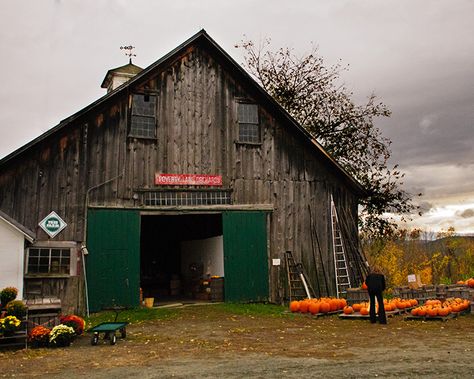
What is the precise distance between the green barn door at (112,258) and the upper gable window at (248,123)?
506 cm

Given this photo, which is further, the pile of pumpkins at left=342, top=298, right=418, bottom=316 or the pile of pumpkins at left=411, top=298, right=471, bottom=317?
the pile of pumpkins at left=342, top=298, right=418, bottom=316

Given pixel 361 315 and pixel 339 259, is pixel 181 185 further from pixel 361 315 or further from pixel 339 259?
pixel 361 315

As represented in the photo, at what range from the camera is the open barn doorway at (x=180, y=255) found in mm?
22344

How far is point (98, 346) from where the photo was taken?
11.1 m

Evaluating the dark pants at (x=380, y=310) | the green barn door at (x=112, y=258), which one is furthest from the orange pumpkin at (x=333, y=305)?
the green barn door at (x=112, y=258)

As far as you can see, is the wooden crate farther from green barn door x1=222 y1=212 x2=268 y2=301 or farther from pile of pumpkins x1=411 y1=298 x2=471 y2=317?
green barn door x1=222 y1=212 x2=268 y2=301

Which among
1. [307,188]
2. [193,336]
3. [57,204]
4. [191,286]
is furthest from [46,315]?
[191,286]

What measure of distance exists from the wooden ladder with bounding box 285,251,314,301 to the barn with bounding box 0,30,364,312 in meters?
0.25

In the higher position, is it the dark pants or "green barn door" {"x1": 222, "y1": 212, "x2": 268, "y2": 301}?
"green barn door" {"x1": 222, "y1": 212, "x2": 268, "y2": 301}

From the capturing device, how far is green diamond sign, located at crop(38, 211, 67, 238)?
16.0m

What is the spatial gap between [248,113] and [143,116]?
4014 millimetres

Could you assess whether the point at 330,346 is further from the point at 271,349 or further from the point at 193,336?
the point at 193,336

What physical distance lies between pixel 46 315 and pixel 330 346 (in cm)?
650

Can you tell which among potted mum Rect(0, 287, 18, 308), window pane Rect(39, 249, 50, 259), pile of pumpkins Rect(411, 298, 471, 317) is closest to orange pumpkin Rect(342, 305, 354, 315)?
pile of pumpkins Rect(411, 298, 471, 317)
